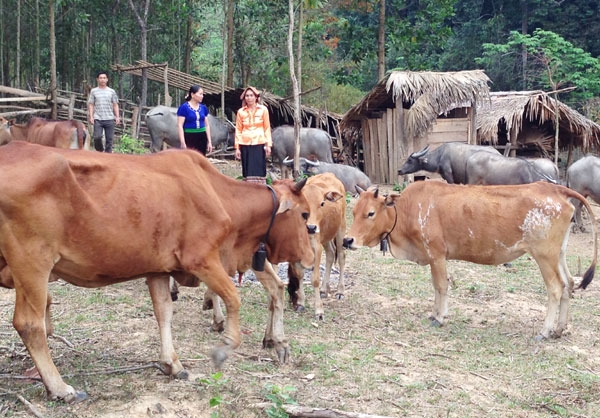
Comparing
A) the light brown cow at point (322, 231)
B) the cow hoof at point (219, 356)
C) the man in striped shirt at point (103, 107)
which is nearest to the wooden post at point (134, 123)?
the man in striped shirt at point (103, 107)

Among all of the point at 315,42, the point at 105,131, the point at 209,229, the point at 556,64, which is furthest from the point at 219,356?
the point at 556,64

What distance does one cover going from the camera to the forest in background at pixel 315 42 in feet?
87.4

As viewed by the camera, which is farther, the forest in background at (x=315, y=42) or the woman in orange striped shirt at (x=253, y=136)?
the forest in background at (x=315, y=42)

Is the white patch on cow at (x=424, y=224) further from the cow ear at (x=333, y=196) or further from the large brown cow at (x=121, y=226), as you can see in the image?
the large brown cow at (x=121, y=226)

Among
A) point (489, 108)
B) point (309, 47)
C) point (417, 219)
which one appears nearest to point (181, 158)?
point (417, 219)

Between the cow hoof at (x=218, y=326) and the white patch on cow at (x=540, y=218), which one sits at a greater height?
the white patch on cow at (x=540, y=218)

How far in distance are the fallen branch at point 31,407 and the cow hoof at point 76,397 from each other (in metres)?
0.21

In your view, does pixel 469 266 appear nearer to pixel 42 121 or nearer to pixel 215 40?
pixel 42 121

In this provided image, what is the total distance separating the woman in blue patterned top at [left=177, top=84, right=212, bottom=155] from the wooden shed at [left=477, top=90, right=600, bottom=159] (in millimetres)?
12178

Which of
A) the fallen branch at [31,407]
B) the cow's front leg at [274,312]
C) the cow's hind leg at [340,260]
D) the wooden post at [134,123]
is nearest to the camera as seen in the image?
the fallen branch at [31,407]

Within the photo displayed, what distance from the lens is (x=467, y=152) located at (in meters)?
16.0

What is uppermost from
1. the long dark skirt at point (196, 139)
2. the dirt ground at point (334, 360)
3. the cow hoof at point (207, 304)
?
the long dark skirt at point (196, 139)

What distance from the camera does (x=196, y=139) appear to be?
9516 millimetres

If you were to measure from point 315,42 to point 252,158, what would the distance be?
58.1 ft
